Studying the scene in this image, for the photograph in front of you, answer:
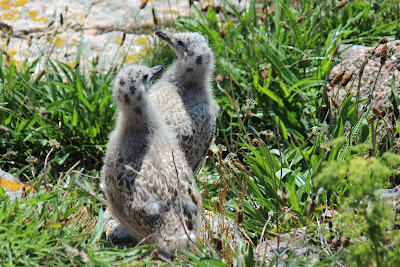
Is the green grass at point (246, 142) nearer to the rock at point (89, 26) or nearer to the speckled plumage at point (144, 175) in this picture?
the speckled plumage at point (144, 175)

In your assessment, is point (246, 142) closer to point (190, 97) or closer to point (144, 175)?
point (190, 97)

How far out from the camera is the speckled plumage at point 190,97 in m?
5.87

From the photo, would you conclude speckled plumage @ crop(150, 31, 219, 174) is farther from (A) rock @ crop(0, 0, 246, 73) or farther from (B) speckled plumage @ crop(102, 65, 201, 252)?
(A) rock @ crop(0, 0, 246, 73)

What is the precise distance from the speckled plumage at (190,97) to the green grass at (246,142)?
11.9 inches

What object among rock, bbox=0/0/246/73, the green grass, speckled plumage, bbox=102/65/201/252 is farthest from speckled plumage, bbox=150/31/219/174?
rock, bbox=0/0/246/73

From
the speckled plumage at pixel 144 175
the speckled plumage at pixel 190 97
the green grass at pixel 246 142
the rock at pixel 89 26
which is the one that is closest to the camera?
the green grass at pixel 246 142

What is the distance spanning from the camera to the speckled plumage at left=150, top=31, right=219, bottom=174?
5867 mm

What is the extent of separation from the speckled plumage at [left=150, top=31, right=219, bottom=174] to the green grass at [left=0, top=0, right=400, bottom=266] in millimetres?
303

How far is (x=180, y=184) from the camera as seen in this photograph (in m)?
4.62

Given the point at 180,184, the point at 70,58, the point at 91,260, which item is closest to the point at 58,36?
the point at 70,58

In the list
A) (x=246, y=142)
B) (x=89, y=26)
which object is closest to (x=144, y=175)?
(x=246, y=142)

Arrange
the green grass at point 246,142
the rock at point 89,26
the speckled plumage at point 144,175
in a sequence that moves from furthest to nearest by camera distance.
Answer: the rock at point 89,26 < the speckled plumage at point 144,175 < the green grass at point 246,142

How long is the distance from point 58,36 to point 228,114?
9.81 feet

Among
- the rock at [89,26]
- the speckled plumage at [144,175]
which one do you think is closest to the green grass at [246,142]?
the speckled plumage at [144,175]
